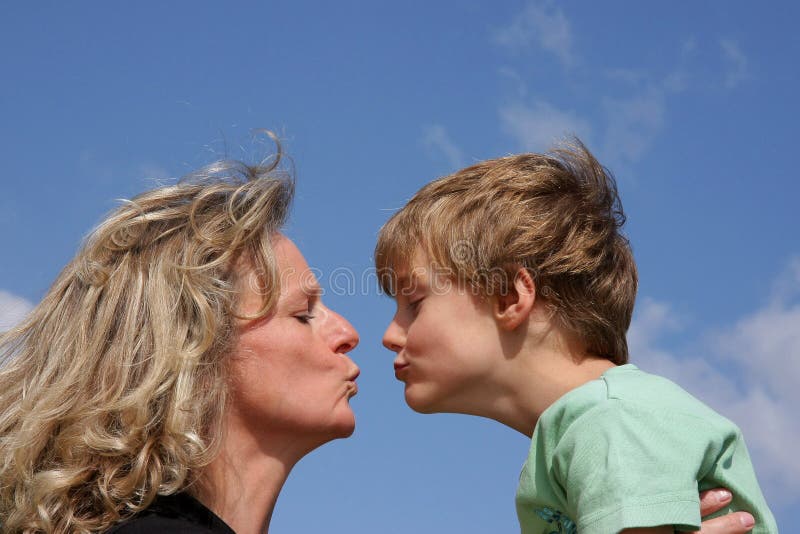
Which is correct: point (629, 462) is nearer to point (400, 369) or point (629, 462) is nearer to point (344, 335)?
point (344, 335)

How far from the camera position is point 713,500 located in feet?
12.0

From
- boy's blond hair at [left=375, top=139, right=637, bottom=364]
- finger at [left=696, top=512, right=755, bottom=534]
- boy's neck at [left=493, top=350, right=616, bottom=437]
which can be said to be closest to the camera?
finger at [left=696, top=512, right=755, bottom=534]

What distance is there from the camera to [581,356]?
4410 millimetres

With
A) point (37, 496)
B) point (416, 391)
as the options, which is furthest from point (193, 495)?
point (416, 391)

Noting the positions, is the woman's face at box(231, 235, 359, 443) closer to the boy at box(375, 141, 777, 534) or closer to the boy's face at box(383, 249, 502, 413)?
the boy's face at box(383, 249, 502, 413)

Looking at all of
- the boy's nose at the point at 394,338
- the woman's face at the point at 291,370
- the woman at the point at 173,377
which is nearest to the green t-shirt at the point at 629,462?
the woman at the point at 173,377

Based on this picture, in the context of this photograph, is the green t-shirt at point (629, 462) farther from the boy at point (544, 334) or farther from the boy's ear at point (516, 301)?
the boy's ear at point (516, 301)

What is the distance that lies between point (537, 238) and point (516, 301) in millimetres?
361

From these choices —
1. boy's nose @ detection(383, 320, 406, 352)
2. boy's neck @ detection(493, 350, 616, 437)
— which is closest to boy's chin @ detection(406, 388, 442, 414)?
boy's nose @ detection(383, 320, 406, 352)

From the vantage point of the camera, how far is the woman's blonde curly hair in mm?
3412

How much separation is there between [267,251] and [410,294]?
40.1 inches

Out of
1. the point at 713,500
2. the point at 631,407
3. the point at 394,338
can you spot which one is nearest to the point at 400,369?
the point at 394,338

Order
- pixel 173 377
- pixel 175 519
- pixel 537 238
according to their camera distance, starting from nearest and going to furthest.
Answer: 1. pixel 175 519
2. pixel 173 377
3. pixel 537 238

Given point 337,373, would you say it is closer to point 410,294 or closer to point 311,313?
point 311,313
